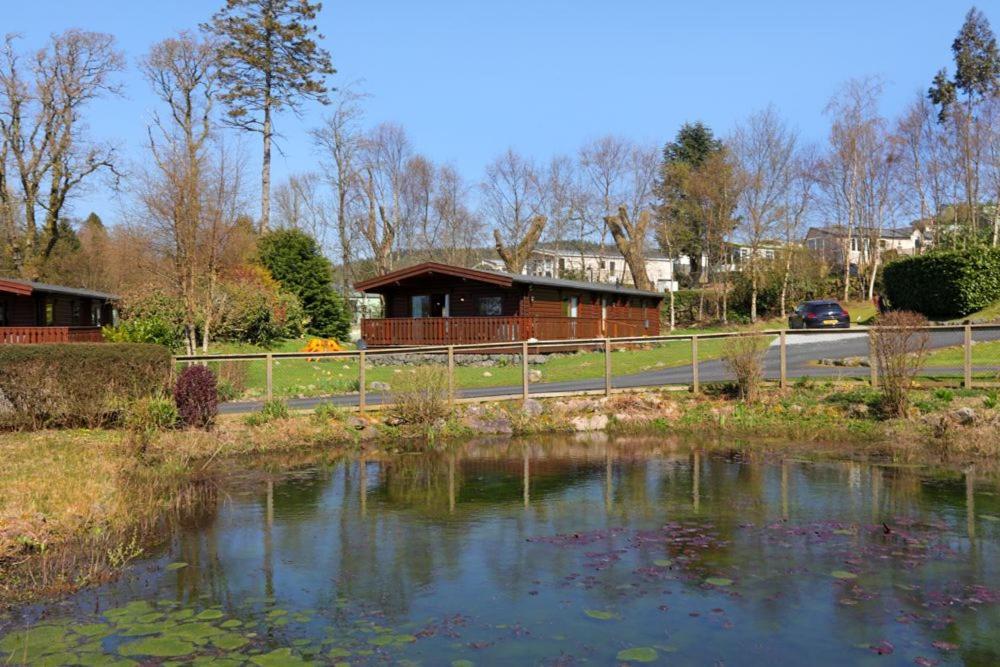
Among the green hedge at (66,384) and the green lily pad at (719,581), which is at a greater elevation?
the green hedge at (66,384)

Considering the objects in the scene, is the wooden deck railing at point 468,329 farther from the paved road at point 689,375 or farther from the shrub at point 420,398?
the shrub at point 420,398

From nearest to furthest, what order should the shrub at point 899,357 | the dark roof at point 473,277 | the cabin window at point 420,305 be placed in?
1. the shrub at point 899,357
2. the dark roof at point 473,277
3. the cabin window at point 420,305

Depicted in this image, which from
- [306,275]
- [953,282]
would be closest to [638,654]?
[953,282]

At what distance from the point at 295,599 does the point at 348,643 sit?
1.27 metres

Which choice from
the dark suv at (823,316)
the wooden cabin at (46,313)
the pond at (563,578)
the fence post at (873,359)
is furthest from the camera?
the dark suv at (823,316)

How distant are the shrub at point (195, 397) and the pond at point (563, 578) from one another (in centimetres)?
297

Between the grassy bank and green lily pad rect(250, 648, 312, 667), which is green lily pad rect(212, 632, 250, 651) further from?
the grassy bank

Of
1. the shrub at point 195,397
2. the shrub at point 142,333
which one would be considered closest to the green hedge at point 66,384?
the shrub at point 195,397

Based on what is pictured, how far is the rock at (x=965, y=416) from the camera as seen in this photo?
48.7 ft

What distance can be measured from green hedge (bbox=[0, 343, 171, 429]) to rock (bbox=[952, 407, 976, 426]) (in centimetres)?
1458

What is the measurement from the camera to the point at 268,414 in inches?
639

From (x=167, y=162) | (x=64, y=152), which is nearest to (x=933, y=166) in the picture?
(x=167, y=162)

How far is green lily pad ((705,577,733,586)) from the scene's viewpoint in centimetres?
757

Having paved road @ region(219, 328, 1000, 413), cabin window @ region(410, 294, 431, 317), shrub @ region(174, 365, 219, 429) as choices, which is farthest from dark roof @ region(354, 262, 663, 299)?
shrub @ region(174, 365, 219, 429)
